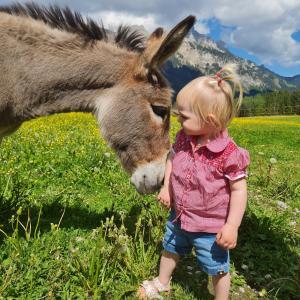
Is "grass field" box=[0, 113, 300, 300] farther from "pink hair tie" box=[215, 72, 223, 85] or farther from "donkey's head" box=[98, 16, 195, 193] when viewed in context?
"pink hair tie" box=[215, 72, 223, 85]

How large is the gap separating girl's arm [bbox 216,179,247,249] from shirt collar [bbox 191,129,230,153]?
323 mm

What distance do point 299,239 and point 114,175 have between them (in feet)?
10.8

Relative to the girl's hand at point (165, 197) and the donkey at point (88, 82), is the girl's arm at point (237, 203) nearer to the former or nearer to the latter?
the girl's hand at point (165, 197)

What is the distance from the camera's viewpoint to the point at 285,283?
4.17m

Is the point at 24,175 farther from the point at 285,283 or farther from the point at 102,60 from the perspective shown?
the point at 285,283

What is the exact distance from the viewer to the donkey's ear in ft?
12.1

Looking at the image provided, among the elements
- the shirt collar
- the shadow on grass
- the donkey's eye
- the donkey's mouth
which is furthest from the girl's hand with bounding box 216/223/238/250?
the donkey's eye

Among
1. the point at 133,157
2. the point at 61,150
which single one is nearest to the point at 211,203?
the point at 133,157

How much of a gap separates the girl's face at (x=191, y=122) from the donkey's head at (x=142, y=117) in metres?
0.57

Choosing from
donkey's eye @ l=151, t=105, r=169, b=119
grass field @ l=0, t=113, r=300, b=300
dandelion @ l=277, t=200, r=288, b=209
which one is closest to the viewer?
grass field @ l=0, t=113, r=300, b=300

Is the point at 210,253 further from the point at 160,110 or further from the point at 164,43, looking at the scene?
the point at 164,43

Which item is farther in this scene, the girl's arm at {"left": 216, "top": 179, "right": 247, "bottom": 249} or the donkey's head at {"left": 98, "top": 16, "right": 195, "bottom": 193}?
the donkey's head at {"left": 98, "top": 16, "right": 195, "bottom": 193}

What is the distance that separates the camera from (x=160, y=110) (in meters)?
4.24

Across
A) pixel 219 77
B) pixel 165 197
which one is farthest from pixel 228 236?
pixel 219 77
